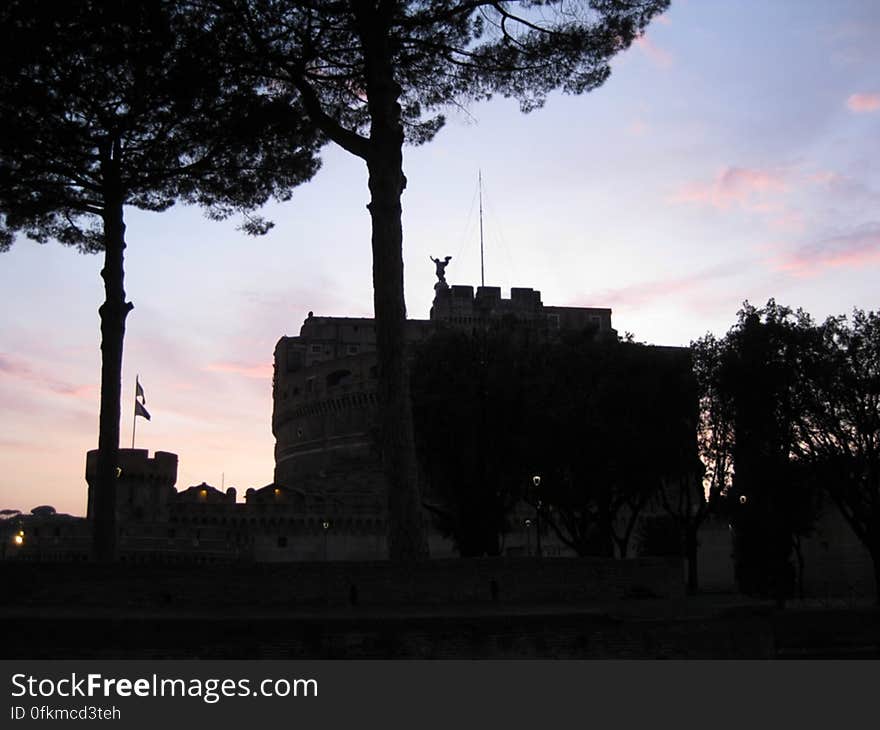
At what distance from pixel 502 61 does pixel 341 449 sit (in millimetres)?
51995

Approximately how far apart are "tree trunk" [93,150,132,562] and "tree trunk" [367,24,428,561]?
5736mm

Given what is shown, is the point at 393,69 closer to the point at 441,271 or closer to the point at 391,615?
the point at 391,615

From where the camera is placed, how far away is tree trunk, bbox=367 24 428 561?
1736 cm

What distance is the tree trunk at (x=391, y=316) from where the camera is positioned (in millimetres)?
17359

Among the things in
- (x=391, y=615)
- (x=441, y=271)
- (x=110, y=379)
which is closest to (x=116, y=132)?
(x=110, y=379)

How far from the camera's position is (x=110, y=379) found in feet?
66.3

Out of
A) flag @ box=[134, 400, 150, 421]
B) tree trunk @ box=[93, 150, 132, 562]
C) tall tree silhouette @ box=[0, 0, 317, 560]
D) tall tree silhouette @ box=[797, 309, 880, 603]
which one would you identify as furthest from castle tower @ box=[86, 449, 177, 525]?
tall tree silhouette @ box=[797, 309, 880, 603]

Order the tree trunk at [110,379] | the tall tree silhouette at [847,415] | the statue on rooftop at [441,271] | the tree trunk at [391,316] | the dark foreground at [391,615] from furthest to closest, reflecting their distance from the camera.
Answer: the statue on rooftop at [441,271]
the tall tree silhouette at [847,415]
the tree trunk at [110,379]
the tree trunk at [391,316]
the dark foreground at [391,615]

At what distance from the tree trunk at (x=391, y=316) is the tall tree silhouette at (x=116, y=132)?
273cm

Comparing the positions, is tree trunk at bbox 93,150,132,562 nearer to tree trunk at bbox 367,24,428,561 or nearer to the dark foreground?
the dark foreground

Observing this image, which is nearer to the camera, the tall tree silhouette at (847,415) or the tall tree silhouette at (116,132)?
the tall tree silhouette at (116,132)

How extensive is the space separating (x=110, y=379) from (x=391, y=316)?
617 cm

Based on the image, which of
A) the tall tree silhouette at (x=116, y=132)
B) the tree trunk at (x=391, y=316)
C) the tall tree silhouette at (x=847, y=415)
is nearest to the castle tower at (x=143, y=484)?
the tall tree silhouette at (x=116, y=132)

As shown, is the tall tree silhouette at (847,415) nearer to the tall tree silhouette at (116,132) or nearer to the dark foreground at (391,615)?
the dark foreground at (391,615)
